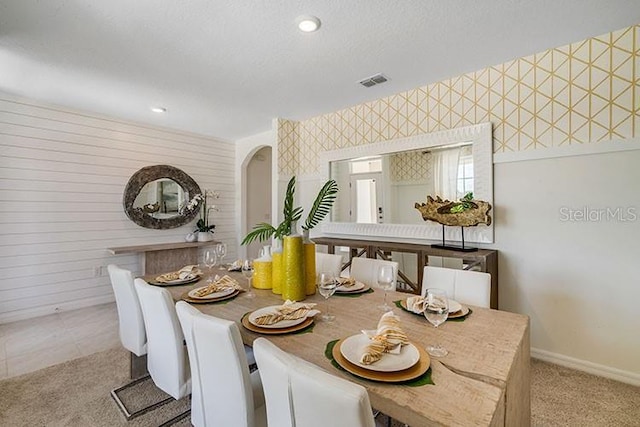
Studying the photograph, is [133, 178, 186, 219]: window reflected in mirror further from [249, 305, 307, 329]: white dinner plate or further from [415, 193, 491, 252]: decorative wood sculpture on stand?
[415, 193, 491, 252]: decorative wood sculpture on stand


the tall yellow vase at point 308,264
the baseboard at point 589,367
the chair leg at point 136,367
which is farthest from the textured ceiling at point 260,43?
the baseboard at point 589,367

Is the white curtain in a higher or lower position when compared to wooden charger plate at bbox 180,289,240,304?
higher

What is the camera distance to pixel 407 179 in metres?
3.22

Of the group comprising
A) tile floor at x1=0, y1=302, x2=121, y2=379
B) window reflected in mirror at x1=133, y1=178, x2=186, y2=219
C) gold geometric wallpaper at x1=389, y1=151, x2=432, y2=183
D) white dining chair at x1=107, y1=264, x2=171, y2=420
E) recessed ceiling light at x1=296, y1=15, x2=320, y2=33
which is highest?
recessed ceiling light at x1=296, y1=15, x2=320, y2=33

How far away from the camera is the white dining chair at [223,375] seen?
1.02 metres

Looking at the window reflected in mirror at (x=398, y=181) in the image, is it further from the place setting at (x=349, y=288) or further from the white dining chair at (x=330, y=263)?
the place setting at (x=349, y=288)

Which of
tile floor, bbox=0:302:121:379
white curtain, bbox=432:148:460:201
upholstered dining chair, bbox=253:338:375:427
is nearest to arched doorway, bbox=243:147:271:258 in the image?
tile floor, bbox=0:302:121:379

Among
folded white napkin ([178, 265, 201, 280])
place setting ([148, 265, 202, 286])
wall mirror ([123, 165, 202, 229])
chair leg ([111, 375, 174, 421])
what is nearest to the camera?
chair leg ([111, 375, 174, 421])

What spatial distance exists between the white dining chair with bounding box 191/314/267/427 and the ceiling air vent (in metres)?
2.64

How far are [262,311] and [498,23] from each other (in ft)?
8.02

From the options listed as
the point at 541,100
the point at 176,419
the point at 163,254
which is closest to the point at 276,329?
the point at 176,419

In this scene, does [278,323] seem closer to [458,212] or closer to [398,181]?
[458,212]

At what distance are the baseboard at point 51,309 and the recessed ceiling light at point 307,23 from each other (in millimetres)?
4074

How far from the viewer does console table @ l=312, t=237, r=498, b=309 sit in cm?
245
